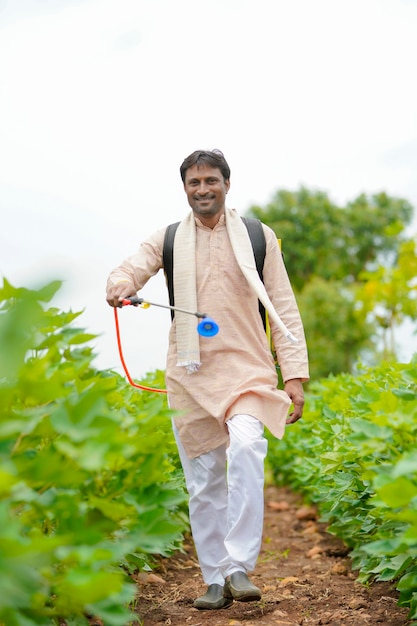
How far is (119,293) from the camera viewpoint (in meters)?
4.21

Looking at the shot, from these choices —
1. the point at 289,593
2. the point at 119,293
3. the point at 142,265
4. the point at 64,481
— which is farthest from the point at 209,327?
the point at 64,481

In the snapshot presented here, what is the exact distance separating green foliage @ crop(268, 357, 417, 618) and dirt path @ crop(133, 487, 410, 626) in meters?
0.16

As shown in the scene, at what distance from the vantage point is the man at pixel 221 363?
4.25m

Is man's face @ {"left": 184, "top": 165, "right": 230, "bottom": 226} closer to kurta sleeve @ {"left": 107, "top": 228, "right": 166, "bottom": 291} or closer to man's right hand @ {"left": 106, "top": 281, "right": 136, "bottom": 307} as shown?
kurta sleeve @ {"left": 107, "top": 228, "right": 166, "bottom": 291}

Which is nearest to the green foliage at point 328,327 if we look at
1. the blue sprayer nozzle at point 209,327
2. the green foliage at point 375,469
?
the green foliage at point 375,469

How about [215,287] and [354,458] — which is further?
[215,287]

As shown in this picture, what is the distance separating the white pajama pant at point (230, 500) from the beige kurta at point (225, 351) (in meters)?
0.09

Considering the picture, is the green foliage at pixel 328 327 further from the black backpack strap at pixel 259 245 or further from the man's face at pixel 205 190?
the man's face at pixel 205 190

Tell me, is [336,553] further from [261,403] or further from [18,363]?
[18,363]

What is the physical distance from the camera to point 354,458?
4215 millimetres

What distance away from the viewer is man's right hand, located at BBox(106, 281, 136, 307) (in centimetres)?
421

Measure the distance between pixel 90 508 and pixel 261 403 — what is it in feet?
5.93

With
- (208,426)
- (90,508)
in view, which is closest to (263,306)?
(208,426)

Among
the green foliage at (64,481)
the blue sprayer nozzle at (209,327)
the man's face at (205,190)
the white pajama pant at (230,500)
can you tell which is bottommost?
the white pajama pant at (230,500)
